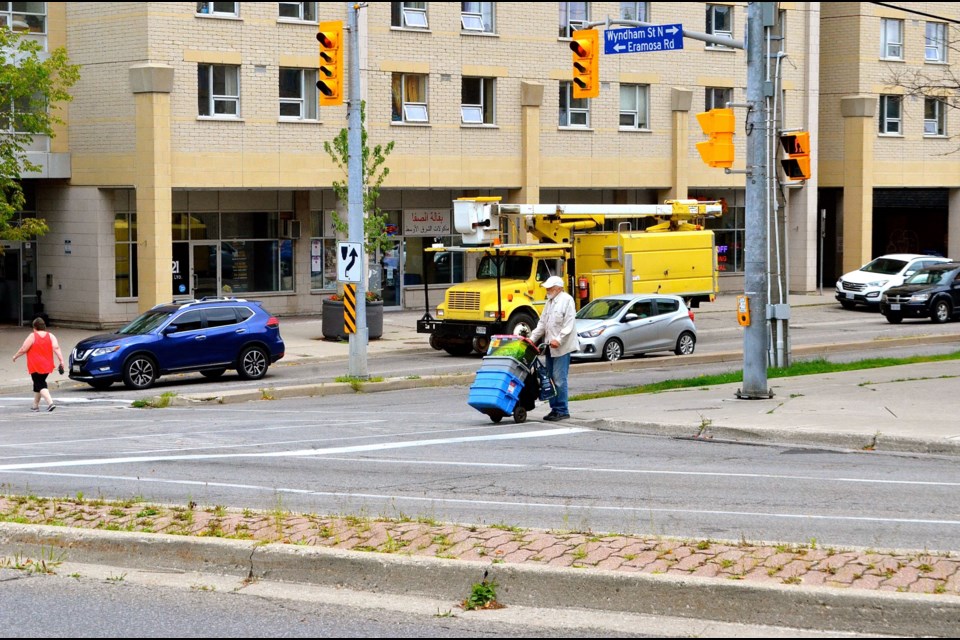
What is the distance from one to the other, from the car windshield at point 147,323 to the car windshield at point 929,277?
2255 centimetres

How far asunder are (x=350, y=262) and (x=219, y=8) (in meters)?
14.9

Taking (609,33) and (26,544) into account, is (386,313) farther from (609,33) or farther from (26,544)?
(26,544)

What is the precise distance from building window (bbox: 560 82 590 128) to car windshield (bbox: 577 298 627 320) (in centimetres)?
1598

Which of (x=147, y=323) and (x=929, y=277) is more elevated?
(x=929, y=277)

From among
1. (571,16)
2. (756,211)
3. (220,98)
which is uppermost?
(571,16)

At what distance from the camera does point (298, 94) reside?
127 ft

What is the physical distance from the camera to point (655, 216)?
109 feet

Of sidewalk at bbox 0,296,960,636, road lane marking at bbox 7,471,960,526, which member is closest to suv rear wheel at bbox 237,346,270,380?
road lane marking at bbox 7,471,960,526

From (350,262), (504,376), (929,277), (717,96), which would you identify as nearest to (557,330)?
(504,376)

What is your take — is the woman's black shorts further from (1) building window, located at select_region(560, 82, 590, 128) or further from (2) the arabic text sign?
(1) building window, located at select_region(560, 82, 590, 128)

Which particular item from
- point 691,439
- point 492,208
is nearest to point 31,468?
point 691,439

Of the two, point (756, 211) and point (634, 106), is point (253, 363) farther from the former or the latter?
point (634, 106)

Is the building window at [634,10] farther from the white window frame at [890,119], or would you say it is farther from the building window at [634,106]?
the white window frame at [890,119]

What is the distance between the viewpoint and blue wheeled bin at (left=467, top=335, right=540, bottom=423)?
55.7 ft
